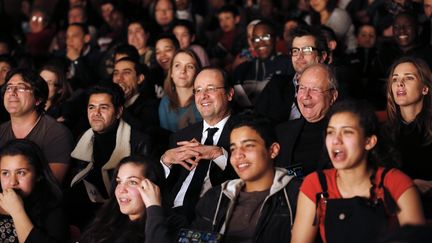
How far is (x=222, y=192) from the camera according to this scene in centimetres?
377

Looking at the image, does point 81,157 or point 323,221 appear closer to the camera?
point 323,221

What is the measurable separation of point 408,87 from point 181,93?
1676 millimetres

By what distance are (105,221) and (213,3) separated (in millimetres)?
5755

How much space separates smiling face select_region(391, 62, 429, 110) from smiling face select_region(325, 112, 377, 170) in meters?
1.07

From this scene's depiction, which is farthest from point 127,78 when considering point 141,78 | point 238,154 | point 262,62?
point 238,154

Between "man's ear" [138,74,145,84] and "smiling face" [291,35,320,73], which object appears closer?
"smiling face" [291,35,320,73]

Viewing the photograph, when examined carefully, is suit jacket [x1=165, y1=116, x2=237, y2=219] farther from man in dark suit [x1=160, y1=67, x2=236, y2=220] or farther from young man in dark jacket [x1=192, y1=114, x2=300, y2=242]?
young man in dark jacket [x1=192, y1=114, x2=300, y2=242]

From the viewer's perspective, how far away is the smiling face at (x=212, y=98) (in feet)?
15.7

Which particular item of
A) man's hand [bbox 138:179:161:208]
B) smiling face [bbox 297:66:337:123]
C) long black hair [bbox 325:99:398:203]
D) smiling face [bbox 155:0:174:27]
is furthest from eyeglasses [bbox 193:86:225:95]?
smiling face [bbox 155:0:174:27]

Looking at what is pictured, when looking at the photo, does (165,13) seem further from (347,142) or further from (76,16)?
(347,142)

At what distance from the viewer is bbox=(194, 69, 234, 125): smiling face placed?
4777 mm

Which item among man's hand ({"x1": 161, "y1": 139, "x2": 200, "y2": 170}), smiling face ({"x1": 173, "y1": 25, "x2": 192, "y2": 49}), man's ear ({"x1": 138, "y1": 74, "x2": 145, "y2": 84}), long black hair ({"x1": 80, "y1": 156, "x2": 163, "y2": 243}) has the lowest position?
long black hair ({"x1": 80, "y1": 156, "x2": 163, "y2": 243})

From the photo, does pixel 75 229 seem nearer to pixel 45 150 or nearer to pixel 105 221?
pixel 105 221

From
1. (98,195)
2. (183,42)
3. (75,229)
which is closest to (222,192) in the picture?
(75,229)
